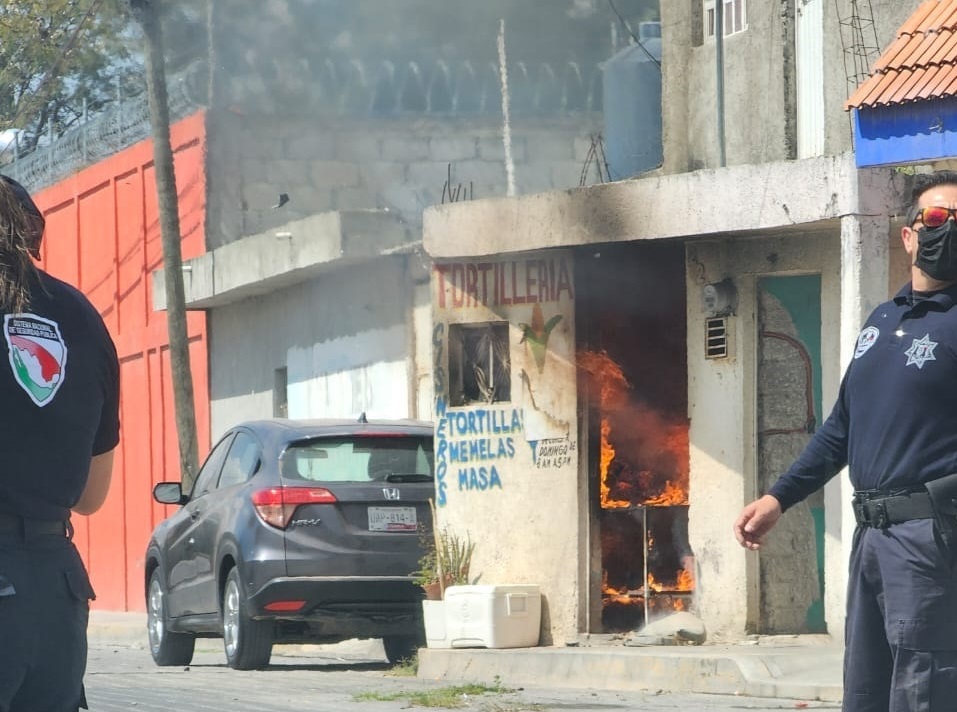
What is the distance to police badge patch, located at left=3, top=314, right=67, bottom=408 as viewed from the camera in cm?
437

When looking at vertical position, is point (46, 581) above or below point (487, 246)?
below

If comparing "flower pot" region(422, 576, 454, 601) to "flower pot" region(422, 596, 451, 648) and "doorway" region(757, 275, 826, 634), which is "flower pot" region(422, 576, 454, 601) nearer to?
"flower pot" region(422, 596, 451, 648)

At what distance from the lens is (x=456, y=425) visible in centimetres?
1438

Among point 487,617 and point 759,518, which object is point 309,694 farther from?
point 759,518

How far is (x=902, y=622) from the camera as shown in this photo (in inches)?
204

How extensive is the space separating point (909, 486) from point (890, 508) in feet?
0.25

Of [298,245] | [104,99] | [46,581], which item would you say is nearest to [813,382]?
[298,245]

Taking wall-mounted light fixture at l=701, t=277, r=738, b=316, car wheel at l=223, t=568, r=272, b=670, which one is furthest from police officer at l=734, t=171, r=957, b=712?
car wheel at l=223, t=568, r=272, b=670

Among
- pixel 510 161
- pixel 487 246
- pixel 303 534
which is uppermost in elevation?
pixel 510 161

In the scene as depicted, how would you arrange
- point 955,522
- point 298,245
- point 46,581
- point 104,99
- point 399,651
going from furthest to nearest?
point 104,99 < point 298,245 < point 399,651 < point 955,522 < point 46,581

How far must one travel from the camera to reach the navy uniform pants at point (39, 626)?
423 centimetres

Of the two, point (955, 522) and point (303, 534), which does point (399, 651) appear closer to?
point (303, 534)

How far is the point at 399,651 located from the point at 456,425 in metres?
1.83

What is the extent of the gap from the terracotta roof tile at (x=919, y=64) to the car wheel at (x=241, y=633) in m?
5.04
